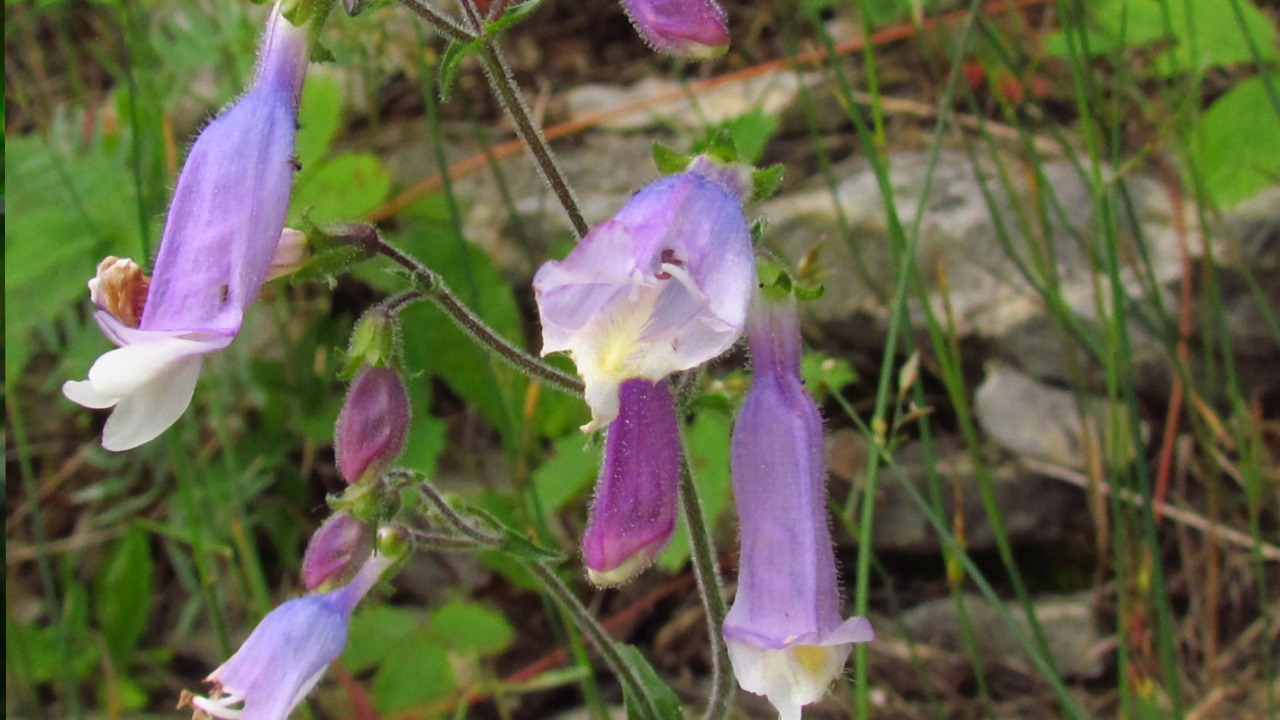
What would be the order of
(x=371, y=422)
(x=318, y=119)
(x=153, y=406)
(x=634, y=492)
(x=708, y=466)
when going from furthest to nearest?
(x=318, y=119)
(x=708, y=466)
(x=371, y=422)
(x=634, y=492)
(x=153, y=406)

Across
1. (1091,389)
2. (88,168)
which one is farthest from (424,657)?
(1091,389)

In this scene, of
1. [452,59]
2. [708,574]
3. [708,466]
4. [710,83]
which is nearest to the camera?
[452,59]

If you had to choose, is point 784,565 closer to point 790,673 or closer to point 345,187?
point 790,673

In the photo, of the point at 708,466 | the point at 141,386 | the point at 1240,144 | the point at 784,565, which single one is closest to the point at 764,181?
the point at 784,565

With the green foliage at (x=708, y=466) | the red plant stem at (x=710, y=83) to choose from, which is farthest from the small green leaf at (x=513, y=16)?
the red plant stem at (x=710, y=83)

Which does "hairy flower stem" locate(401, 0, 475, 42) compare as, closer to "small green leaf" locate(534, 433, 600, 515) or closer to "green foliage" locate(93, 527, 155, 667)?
"small green leaf" locate(534, 433, 600, 515)

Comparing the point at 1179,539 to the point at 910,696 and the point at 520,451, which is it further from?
the point at 520,451

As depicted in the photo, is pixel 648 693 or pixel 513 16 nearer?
pixel 513 16
